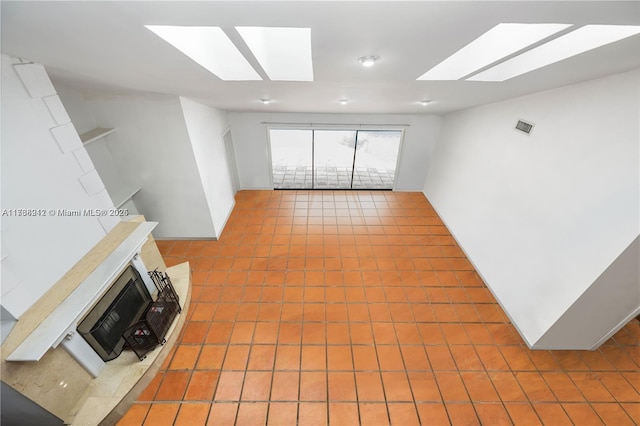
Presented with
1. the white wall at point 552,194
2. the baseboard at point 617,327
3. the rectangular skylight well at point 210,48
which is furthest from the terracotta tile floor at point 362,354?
the rectangular skylight well at point 210,48

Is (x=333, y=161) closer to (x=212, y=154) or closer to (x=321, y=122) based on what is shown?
(x=321, y=122)

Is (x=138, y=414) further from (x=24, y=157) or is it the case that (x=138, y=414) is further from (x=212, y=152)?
(x=212, y=152)

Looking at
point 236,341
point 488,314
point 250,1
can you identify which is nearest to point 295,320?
point 236,341

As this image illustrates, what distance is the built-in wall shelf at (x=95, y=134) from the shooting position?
2.92 metres

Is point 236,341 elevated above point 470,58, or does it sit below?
below

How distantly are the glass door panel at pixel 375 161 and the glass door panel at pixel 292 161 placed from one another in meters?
1.47

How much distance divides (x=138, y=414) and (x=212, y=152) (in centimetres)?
365

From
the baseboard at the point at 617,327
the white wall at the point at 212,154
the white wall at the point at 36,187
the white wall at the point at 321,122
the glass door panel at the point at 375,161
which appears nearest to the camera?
the white wall at the point at 36,187

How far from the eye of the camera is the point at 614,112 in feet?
6.77

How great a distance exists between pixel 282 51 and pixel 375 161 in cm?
715

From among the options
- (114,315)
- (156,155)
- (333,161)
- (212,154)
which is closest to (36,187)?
(114,315)

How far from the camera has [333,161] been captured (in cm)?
875

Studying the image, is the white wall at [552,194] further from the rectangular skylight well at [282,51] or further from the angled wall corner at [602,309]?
the rectangular skylight well at [282,51]

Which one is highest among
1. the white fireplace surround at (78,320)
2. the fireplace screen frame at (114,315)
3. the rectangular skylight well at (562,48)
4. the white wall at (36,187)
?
the rectangular skylight well at (562,48)
